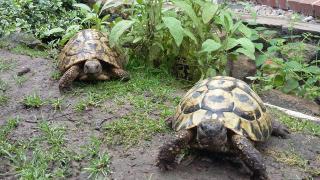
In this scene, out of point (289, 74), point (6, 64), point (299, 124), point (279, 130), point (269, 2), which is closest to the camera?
point (279, 130)

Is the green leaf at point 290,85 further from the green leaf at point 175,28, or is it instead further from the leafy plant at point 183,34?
the green leaf at point 175,28

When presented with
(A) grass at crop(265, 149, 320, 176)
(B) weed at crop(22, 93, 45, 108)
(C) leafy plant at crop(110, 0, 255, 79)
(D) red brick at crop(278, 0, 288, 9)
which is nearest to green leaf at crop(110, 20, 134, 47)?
(C) leafy plant at crop(110, 0, 255, 79)

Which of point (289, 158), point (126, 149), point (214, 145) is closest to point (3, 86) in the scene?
point (126, 149)

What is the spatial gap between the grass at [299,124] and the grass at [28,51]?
3069 millimetres

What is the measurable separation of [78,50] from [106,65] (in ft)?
1.13

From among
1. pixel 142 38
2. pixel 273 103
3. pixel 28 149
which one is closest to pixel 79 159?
pixel 28 149

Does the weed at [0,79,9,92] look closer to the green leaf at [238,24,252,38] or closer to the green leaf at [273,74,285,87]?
the green leaf at [238,24,252,38]

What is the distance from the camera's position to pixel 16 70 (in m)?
5.43

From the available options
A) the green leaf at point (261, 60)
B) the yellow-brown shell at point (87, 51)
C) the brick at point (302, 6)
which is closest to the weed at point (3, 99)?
the yellow-brown shell at point (87, 51)

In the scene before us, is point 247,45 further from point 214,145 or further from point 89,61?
point 89,61

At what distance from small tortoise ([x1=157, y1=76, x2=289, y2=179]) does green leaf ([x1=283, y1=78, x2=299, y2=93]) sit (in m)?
1.68

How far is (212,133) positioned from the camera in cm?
320

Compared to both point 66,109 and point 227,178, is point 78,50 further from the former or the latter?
point 227,178

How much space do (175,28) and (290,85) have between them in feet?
5.36
